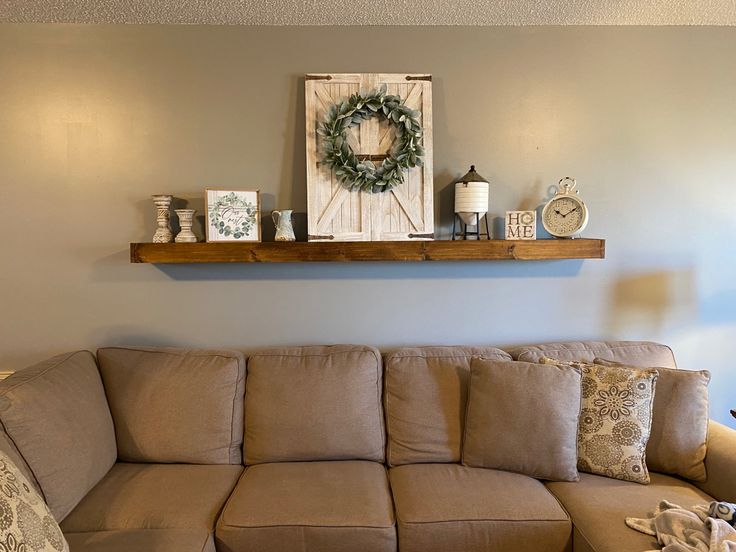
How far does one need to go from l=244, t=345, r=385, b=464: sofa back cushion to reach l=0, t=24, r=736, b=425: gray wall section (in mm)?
313

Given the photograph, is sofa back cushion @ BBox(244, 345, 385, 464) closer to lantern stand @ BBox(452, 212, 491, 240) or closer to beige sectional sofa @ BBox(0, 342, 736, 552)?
beige sectional sofa @ BBox(0, 342, 736, 552)

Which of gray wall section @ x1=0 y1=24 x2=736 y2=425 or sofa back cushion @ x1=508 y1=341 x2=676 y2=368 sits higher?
gray wall section @ x1=0 y1=24 x2=736 y2=425

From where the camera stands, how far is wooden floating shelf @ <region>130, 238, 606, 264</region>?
2264 millimetres

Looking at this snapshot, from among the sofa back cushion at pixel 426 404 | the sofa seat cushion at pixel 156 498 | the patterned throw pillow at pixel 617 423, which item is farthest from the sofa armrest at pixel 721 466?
the sofa seat cushion at pixel 156 498

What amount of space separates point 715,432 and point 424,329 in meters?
1.30

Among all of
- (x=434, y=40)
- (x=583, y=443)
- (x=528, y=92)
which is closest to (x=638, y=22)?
(x=528, y=92)

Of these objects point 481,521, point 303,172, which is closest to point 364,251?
point 303,172

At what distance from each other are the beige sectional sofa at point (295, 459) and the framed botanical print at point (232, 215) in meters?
0.55

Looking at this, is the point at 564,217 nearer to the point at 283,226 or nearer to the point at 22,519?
the point at 283,226

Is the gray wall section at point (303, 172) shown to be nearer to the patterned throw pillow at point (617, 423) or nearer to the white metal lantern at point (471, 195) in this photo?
the white metal lantern at point (471, 195)

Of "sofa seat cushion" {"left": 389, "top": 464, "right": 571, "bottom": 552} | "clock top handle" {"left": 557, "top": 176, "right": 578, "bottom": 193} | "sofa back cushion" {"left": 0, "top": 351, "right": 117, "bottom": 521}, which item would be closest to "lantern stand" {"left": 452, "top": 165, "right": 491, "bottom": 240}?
"clock top handle" {"left": 557, "top": 176, "right": 578, "bottom": 193}

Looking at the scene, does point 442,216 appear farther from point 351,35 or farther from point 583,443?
point 583,443

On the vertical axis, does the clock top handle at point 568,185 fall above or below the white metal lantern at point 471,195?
above

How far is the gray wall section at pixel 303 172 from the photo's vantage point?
7.75 feet
